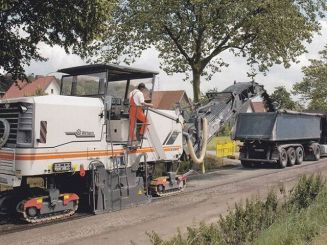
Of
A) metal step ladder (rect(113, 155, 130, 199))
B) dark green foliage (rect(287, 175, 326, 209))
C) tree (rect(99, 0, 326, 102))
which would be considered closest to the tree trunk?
tree (rect(99, 0, 326, 102))

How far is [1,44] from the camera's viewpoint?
42.2 ft

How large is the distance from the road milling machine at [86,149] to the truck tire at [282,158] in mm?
7466

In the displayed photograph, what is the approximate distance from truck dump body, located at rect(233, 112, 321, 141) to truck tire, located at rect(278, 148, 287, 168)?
55 cm

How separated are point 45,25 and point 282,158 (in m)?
12.7

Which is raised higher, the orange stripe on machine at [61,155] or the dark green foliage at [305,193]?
the orange stripe on machine at [61,155]

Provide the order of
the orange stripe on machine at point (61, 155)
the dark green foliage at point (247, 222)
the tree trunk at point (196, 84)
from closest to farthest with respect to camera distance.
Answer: the dark green foliage at point (247, 222) → the orange stripe on machine at point (61, 155) → the tree trunk at point (196, 84)

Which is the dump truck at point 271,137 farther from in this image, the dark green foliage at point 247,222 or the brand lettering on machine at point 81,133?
the dark green foliage at point 247,222

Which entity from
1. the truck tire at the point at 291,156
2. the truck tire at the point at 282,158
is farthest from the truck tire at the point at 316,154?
the truck tire at the point at 282,158

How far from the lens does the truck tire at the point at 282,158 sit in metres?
21.0

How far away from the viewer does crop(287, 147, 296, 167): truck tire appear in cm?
2198

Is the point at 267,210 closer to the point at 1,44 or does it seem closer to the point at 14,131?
the point at 14,131

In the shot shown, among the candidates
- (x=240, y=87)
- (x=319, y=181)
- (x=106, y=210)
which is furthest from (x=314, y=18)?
(x=106, y=210)

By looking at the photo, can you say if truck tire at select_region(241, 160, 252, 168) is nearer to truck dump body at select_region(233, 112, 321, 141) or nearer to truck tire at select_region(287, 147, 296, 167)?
truck dump body at select_region(233, 112, 321, 141)

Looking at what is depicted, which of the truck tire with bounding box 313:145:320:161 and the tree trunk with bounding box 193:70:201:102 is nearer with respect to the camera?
the tree trunk with bounding box 193:70:201:102
